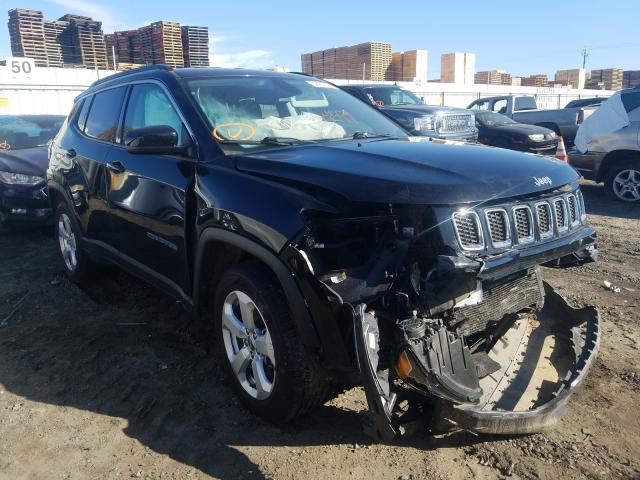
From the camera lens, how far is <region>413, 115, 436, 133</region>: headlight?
10.3 metres

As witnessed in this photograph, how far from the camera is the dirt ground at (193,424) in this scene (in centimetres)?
268

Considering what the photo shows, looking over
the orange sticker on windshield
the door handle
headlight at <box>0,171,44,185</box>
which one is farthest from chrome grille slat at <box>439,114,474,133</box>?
the orange sticker on windshield

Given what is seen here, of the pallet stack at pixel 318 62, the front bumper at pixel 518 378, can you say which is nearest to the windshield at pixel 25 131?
the front bumper at pixel 518 378

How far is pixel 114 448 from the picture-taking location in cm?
290

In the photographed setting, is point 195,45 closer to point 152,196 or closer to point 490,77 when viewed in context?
point 152,196

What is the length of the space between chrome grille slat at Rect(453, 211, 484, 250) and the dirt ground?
103 centimetres

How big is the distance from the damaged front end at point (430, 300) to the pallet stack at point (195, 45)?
848 inches

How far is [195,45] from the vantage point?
22609 mm

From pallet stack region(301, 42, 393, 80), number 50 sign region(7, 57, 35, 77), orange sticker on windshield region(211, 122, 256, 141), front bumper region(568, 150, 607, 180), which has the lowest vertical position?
front bumper region(568, 150, 607, 180)

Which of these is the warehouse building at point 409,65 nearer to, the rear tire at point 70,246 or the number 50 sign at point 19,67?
the number 50 sign at point 19,67

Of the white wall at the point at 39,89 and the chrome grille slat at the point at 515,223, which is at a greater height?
the white wall at the point at 39,89

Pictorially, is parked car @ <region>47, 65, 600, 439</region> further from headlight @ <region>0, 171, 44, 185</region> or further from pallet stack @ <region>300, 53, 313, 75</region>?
pallet stack @ <region>300, 53, 313, 75</region>

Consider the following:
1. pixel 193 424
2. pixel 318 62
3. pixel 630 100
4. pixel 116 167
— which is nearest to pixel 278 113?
pixel 116 167

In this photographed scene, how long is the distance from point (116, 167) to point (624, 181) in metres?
7.66
